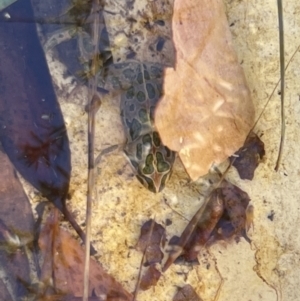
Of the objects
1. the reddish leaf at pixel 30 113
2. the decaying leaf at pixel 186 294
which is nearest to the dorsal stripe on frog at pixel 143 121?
the reddish leaf at pixel 30 113

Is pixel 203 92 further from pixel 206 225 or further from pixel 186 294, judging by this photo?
pixel 186 294

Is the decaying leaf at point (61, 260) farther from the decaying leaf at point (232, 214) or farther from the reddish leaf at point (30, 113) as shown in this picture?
the decaying leaf at point (232, 214)

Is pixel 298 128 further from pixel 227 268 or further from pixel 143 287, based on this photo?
pixel 143 287

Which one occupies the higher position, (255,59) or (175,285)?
(255,59)

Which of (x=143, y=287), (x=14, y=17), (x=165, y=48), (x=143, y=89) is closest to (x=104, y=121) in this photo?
(x=143, y=89)

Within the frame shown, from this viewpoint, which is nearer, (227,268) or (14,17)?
(14,17)
